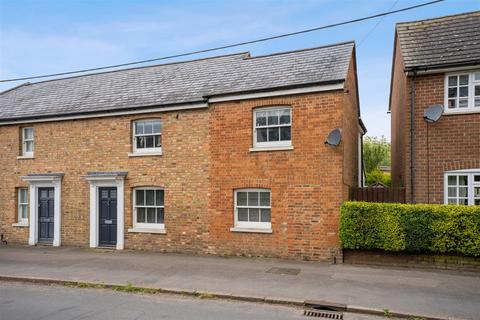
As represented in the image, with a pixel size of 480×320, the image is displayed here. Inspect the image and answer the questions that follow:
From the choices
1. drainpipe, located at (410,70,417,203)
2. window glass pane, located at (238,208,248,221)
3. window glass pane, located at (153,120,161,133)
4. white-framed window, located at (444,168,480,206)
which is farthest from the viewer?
window glass pane, located at (153,120,161,133)

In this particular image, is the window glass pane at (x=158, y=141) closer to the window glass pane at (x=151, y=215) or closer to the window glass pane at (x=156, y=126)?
the window glass pane at (x=156, y=126)

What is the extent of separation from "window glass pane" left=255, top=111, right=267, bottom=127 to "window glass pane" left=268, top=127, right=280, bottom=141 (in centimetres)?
32

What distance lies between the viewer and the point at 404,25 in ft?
48.0

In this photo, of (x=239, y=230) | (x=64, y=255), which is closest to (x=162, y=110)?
(x=239, y=230)

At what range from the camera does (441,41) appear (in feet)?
43.3

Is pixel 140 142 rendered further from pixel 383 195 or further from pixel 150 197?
pixel 383 195

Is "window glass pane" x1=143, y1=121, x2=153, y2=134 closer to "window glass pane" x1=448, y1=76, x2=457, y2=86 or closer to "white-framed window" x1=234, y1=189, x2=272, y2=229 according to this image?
"white-framed window" x1=234, y1=189, x2=272, y2=229

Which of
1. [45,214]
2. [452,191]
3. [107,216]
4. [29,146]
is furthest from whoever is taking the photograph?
[29,146]

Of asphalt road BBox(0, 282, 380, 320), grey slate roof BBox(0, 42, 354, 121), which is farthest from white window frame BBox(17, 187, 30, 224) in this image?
asphalt road BBox(0, 282, 380, 320)

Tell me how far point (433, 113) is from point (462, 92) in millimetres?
1131

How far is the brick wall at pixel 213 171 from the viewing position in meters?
12.0

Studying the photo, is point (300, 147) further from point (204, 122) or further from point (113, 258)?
point (113, 258)

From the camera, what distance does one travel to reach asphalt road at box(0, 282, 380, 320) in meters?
7.10

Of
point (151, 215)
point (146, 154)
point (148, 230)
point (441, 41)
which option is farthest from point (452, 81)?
point (148, 230)
